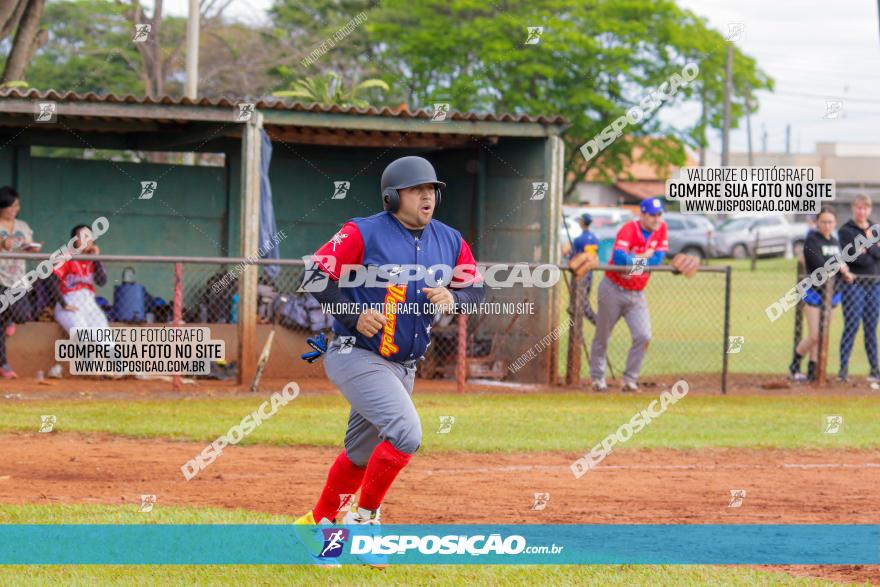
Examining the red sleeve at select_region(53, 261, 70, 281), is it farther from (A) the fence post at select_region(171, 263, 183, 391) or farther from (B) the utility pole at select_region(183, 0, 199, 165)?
(B) the utility pole at select_region(183, 0, 199, 165)

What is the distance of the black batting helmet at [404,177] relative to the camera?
6.08 metres

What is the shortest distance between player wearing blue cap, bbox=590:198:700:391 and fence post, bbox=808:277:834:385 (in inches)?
77.5

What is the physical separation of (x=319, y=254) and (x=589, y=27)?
38927mm

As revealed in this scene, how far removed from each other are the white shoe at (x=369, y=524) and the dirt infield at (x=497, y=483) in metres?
1.17

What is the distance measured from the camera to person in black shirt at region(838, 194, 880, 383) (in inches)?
601

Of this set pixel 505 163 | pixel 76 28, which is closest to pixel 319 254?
pixel 505 163

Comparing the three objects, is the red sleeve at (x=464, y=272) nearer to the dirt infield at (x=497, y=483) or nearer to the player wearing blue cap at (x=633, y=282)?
the dirt infield at (x=497, y=483)

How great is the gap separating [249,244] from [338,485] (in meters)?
8.34

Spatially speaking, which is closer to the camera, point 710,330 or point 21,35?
point 21,35

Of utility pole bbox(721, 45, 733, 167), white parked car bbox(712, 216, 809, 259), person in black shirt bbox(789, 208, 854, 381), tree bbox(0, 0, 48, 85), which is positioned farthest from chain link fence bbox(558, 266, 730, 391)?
utility pole bbox(721, 45, 733, 167)

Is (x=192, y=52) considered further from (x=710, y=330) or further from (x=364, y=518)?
(x=364, y=518)

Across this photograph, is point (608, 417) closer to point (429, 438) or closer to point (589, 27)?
point (429, 438)

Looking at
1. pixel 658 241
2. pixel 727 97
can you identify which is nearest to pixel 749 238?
pixel 727 97

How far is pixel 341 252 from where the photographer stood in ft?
20.0
